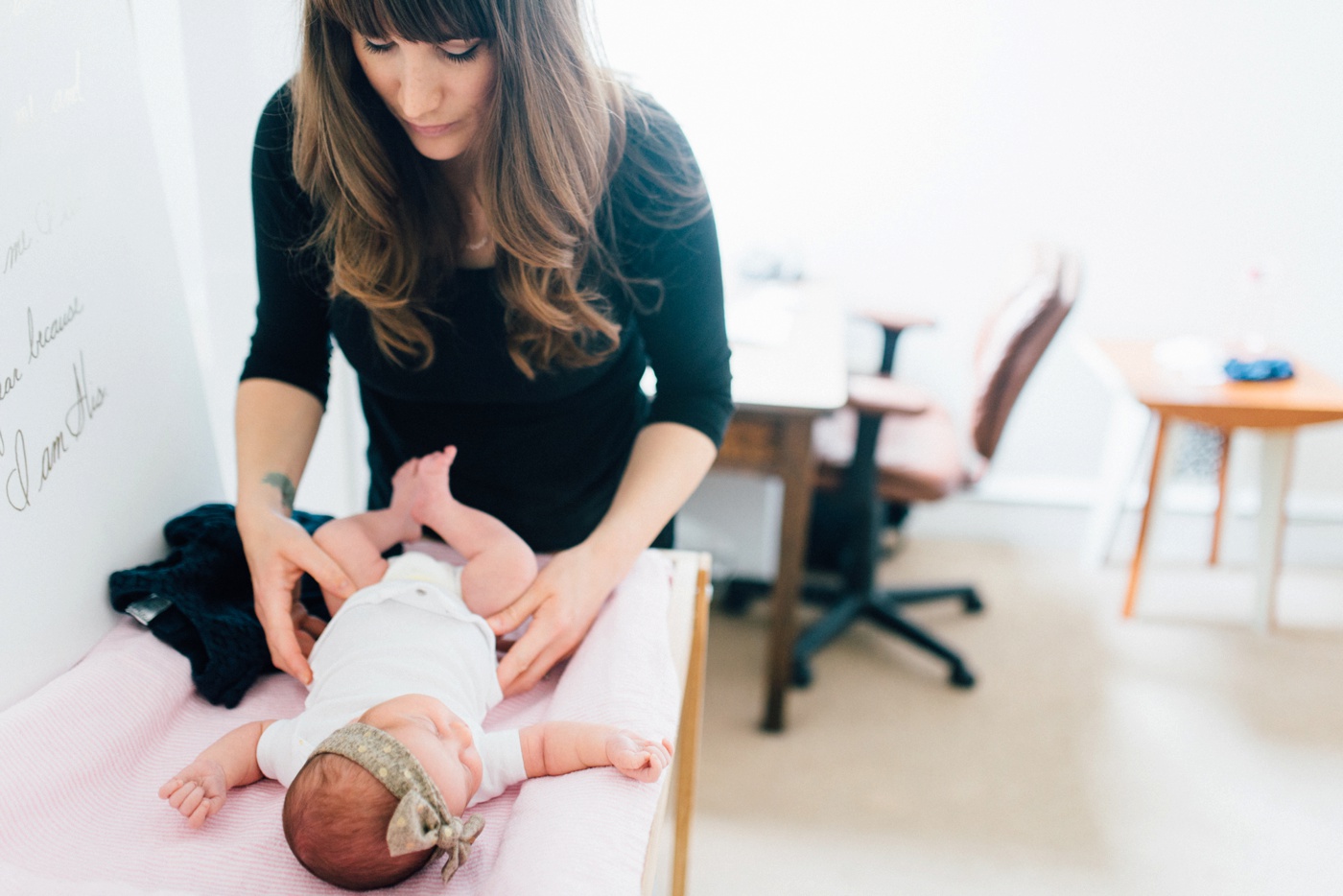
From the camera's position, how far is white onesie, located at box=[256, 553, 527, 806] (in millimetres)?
754

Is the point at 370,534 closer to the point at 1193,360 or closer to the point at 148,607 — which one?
the point at 148,607

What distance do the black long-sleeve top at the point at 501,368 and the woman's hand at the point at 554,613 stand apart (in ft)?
0.54

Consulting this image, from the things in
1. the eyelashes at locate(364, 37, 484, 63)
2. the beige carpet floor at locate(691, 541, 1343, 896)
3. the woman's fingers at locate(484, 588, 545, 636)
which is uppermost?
the eyelashes at locate(364, 37, 484, 63)

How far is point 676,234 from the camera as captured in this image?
36.9 inches

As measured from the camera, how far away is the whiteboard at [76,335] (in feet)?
2.36

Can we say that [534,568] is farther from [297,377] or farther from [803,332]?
[803,332]

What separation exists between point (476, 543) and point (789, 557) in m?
1.00

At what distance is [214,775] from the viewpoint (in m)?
0.72

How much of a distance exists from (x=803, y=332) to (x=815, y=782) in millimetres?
934

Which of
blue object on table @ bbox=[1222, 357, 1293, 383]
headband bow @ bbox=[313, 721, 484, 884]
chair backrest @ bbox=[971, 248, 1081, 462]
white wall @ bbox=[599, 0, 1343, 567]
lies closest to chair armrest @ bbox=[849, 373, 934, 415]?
chair backrest @ bbox=[971, 248, 1081, 462]

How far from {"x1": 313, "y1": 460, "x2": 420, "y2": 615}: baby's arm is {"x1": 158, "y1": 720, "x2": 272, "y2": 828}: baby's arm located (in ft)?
0.56

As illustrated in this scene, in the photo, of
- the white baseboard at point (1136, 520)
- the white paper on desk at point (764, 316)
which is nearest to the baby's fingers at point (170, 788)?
the white paper on desk at point (764, 316)

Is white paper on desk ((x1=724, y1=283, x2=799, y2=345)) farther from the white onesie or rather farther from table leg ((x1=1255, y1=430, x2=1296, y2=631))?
table leg ((x1=1255, y1=430, x2=1296, y2=631))

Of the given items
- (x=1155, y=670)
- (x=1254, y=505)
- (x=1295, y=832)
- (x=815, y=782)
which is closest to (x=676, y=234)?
(x=815, y=782)
